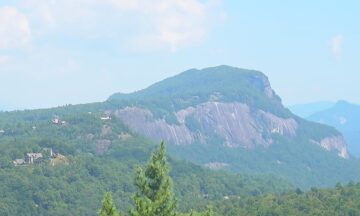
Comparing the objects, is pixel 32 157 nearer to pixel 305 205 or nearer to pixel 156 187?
pixel 305 205

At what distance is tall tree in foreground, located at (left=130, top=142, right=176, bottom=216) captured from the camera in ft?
98.3

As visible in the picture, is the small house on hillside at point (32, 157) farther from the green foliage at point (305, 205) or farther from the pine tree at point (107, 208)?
the pine tree at point (107, 208)

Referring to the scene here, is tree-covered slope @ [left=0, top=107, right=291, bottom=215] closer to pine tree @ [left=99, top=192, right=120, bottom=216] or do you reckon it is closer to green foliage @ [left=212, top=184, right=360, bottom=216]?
green foliage @ [left=212, top=184, right=360, bottom=216]

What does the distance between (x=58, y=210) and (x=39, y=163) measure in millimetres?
20740

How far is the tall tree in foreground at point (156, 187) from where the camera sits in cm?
2997

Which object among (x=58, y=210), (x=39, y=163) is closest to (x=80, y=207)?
(x=58, y=210)

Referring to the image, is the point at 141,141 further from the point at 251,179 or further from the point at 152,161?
the point at 152,161

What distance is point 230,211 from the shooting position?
331ft

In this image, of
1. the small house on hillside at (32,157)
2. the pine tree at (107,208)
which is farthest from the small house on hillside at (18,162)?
the pine tree at (107,208)

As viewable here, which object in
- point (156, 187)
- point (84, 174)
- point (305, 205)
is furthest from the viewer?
point (84, 174)

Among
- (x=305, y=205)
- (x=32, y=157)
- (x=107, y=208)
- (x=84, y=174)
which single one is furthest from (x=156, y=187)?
(x=32, y=157)

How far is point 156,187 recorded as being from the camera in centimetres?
3134

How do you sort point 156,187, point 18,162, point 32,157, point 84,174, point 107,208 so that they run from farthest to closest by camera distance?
point 32,157 < point 84,174 < point 18,162 < point 156,187 < point 107,208

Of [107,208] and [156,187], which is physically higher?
[156,187]
